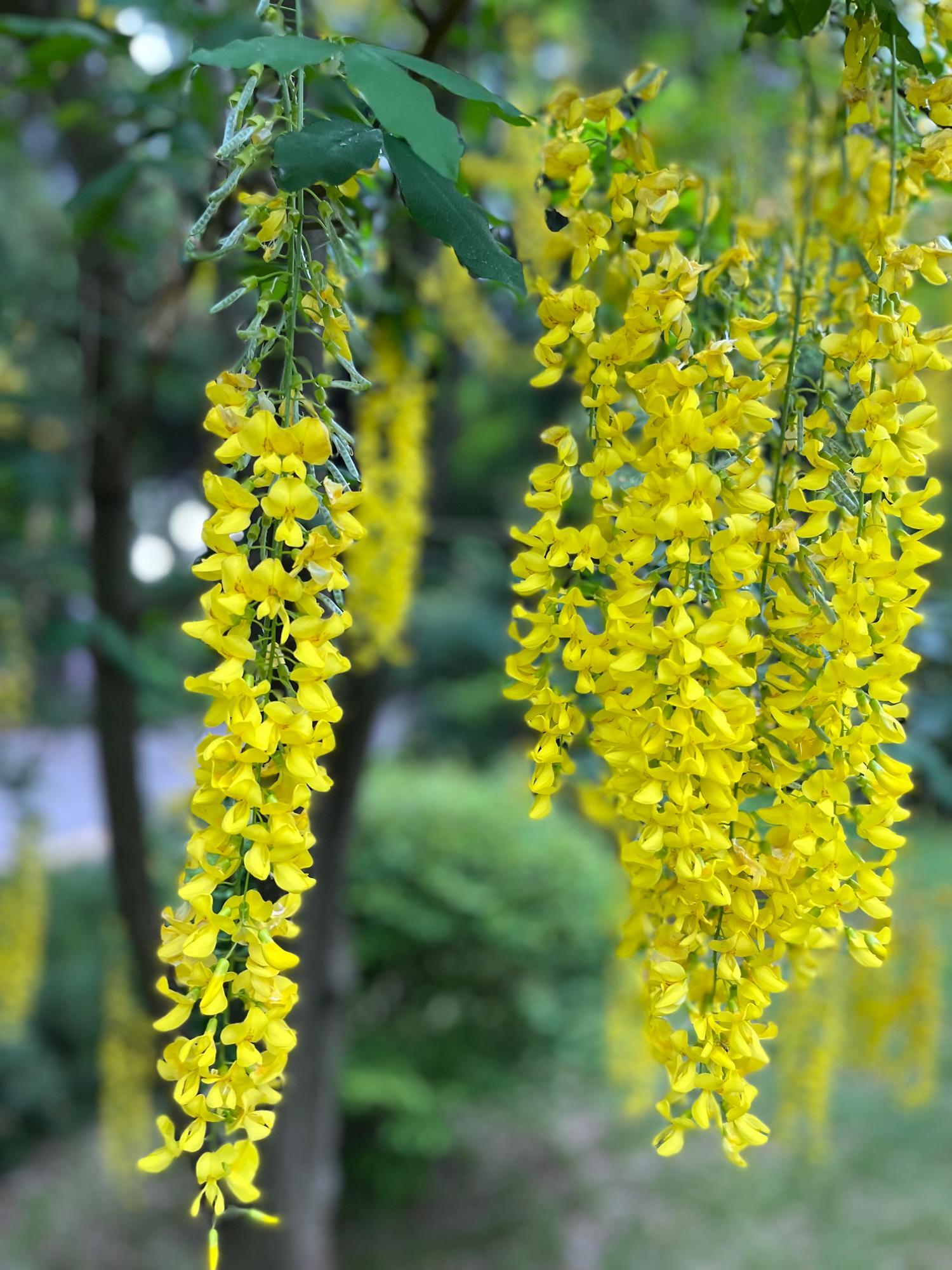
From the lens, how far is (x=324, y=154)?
666 millimetres

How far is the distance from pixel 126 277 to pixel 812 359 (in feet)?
7.34

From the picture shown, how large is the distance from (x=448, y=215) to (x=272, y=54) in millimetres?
147

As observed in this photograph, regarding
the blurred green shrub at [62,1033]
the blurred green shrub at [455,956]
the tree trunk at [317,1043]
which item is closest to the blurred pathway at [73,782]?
the blurred green shrub at [62,1033]

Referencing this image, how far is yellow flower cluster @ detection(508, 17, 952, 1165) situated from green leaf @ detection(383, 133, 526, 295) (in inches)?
2.9

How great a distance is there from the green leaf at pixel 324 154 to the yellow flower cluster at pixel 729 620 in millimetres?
180

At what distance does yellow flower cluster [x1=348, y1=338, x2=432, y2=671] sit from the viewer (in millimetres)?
1970

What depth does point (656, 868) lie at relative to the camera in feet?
2.53

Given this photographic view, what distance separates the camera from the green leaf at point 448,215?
0.71 meters

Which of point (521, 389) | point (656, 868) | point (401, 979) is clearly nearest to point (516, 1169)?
point (401, 979)

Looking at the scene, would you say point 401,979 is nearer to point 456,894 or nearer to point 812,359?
point 456,894

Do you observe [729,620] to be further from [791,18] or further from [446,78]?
[791,18]

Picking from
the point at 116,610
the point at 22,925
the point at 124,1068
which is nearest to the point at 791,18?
the point at 116,610

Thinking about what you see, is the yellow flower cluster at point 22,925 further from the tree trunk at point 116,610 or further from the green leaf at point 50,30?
the green leaf at point 50,30

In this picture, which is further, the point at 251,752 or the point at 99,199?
the point at 99,199
